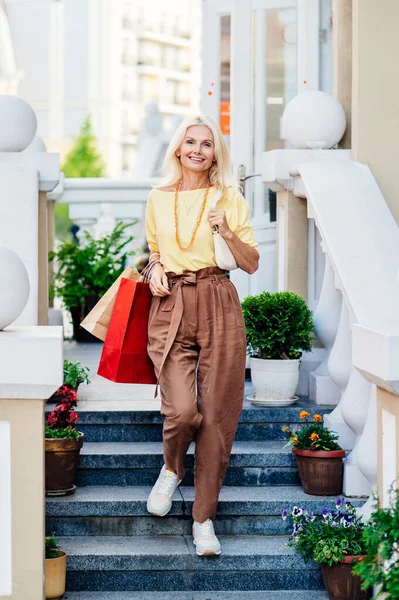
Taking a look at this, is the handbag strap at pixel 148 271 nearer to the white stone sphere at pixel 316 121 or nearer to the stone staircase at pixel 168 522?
the stone staircase at pixel 168 522

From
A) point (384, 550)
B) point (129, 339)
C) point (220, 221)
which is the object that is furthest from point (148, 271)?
point (384, 550)

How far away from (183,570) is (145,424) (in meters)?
1.13

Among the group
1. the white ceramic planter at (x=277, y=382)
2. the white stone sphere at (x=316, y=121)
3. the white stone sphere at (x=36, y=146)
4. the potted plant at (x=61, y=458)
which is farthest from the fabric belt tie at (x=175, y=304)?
the white stone sphere at (x=36, y=146)

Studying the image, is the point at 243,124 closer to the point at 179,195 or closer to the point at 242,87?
the point at 242,87

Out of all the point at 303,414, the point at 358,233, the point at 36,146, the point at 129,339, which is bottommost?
the point at 303,414

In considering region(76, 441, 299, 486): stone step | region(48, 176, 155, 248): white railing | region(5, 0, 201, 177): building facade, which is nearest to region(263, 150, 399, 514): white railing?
region(76, 441, 299, 486): stone step

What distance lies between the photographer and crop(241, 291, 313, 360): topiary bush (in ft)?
19.7

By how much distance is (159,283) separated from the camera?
16.0 feet

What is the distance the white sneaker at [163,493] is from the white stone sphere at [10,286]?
1237 millimetres

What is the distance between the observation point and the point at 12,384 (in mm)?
4000

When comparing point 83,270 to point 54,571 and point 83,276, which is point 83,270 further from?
point 54,571

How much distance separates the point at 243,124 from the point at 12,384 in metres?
4.44

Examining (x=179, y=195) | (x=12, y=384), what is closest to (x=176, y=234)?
(x=179, y=195)

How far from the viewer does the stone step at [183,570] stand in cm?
484
